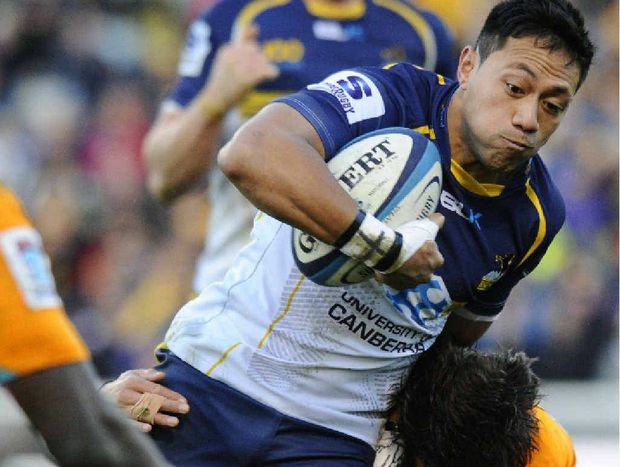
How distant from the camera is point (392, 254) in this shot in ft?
10.3

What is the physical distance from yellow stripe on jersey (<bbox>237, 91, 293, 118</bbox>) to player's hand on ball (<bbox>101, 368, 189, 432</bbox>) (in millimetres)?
1705

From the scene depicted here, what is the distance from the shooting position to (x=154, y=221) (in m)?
8.63

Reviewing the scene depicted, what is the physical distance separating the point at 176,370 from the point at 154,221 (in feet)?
16.2

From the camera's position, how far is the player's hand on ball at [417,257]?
124 inches

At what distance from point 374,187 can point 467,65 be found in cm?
62

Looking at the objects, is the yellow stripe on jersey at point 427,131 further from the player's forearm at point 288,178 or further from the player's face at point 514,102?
the player's forearm at point 288,178

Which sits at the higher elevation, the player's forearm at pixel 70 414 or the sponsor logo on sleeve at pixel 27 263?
the sponsor logo on sleeve at pixel 27 263

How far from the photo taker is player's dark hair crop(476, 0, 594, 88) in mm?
3539

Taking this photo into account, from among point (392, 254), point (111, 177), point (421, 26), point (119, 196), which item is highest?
point (421, 26)

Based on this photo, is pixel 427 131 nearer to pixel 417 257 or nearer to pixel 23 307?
pixel 417 257

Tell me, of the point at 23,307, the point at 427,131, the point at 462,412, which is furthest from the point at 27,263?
the point at 462,412

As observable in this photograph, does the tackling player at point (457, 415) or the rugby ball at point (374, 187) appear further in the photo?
the tackling player at point (457, 415)

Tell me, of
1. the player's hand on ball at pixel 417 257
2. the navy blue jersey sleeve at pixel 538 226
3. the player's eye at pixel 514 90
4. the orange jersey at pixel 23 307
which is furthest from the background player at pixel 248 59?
the orange jersey at pixel 23 307

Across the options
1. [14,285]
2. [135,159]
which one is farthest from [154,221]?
[14,285]
